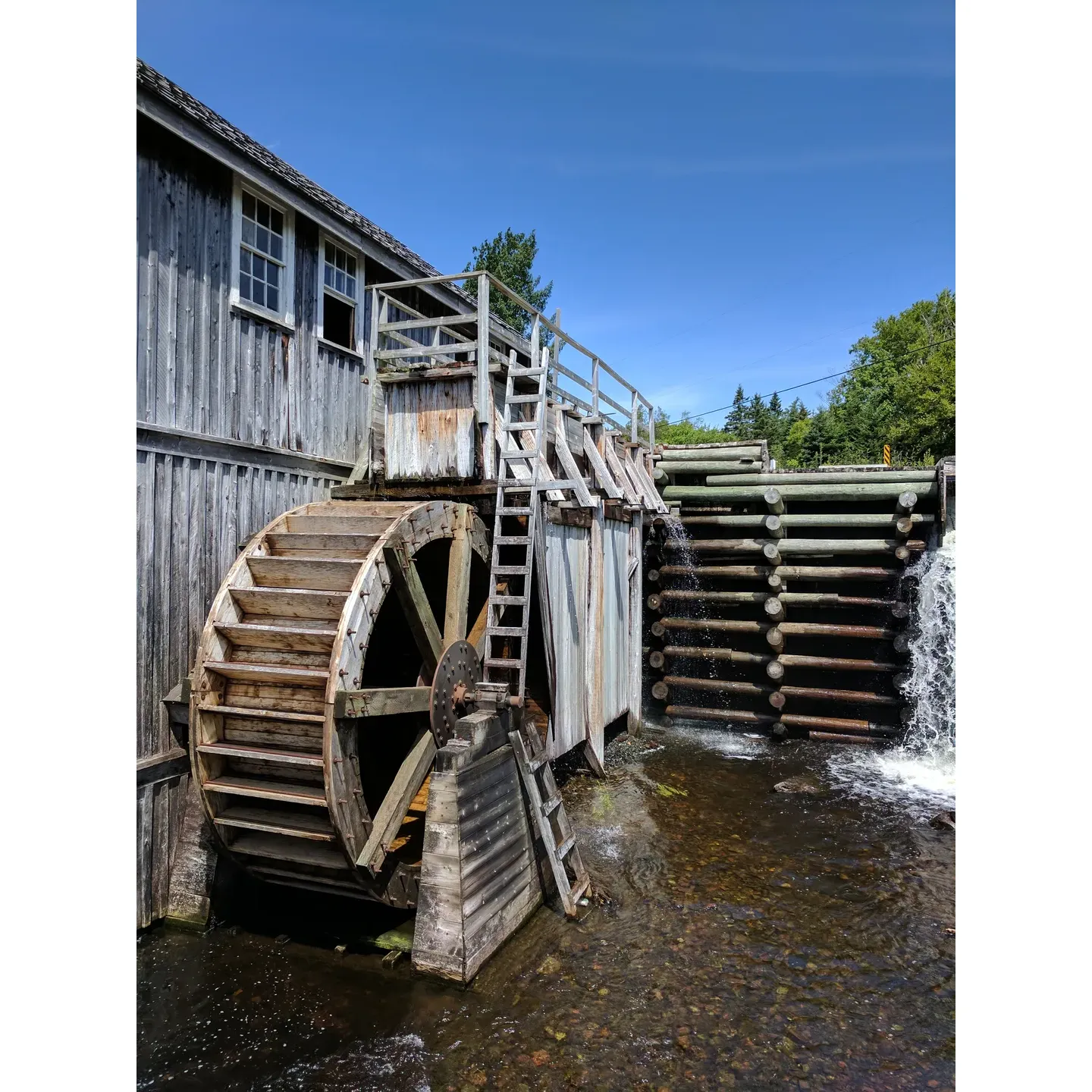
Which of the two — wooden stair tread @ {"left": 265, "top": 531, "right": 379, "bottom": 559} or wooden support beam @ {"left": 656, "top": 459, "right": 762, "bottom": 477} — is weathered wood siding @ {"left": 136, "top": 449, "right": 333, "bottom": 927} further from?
wooden support beam @ {"left": 656, "top": 459, "right": 762, "bottom": 477}

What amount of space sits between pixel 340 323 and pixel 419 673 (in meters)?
3.83

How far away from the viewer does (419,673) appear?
25.2ft

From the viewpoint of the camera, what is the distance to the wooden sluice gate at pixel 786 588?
10734 mm

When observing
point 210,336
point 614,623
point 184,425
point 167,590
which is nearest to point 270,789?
point 167,590

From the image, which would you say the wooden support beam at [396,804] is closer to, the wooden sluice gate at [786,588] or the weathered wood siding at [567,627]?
the weathered wood siding at [567,627]

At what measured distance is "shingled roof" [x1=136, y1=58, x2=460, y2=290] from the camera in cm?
527

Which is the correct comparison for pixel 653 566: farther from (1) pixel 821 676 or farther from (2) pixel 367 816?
(2) pixel 367 816

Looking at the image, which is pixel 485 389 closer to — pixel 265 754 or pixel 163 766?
pixel 265 754

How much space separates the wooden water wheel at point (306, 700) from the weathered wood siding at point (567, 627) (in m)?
1.76

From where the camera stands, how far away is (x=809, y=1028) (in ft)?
14.4

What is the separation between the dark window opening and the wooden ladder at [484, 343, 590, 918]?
1842 mm

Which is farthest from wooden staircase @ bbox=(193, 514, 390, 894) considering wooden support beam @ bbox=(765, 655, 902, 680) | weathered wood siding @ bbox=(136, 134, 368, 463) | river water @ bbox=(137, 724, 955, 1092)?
wooden support beam @ bbox=(765, 655, 902, 680)

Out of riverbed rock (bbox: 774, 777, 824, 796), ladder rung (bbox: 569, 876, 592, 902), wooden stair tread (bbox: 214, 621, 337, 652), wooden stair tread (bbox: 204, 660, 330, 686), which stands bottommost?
riverbed rock (bbox: 774, 777, 824, 796)

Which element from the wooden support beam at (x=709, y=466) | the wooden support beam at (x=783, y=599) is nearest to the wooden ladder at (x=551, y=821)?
the wooden support beam at (x=783, y=599)
